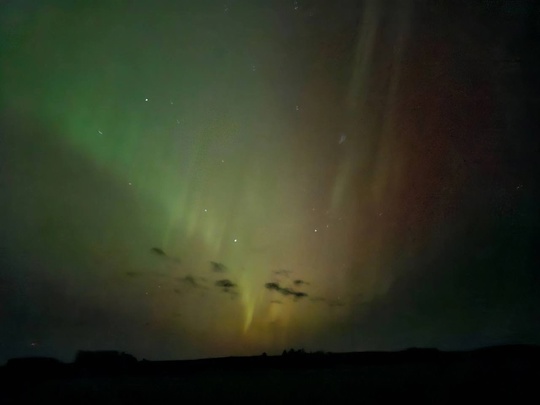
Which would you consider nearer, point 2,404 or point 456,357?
point 2,404

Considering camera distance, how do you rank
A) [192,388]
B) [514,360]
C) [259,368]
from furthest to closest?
1. [259,368]
2. [514,360]
3. [192,388]

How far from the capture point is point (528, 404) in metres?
9.95

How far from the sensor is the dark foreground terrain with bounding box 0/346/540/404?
38.6ft

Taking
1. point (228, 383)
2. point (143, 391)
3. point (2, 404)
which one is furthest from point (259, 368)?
point (2, 404)

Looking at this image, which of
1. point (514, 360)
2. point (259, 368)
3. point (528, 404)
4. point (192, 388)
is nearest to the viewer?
point (528, 404)

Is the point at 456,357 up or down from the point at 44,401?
up

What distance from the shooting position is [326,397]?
11945mm

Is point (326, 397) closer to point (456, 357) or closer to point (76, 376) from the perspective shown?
point (456, 357)

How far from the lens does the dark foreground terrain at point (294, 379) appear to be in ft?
38.6

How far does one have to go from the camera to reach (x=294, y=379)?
45.2 feet

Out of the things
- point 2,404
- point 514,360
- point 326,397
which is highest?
point 514,360

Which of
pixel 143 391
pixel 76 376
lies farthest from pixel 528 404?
pixel 76 376

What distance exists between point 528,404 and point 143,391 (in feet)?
25.8

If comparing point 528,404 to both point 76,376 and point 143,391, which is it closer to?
point 143,391
